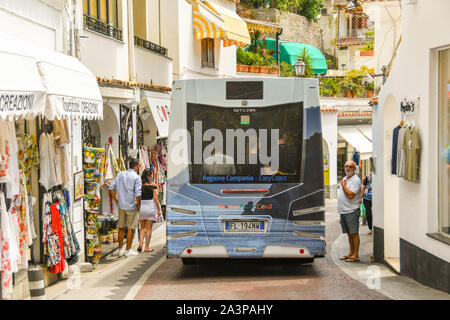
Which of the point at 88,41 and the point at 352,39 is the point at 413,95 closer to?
the point at 88,41

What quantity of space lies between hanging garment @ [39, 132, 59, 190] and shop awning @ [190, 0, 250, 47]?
16676 mm

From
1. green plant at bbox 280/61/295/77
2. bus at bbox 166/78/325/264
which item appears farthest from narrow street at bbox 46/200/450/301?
green plant at bbox 280/61/295/77

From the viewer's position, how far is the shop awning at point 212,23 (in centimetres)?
2773

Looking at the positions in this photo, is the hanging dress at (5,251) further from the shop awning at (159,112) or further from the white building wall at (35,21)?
the shop awning at (159,112)

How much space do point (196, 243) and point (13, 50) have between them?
4438mm

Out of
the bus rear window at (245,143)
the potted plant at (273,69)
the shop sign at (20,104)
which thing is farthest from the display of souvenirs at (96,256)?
the potted plant at (273,69)

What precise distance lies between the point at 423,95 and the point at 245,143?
2.82 m

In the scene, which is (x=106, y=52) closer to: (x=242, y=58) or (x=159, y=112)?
(x=159, y=112)

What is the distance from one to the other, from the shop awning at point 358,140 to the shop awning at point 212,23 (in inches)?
370

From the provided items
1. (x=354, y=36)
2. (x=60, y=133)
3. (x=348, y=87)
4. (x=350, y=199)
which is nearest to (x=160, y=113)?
(x=350, y=199)

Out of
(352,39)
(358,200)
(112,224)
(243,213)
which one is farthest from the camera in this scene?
(352,39)

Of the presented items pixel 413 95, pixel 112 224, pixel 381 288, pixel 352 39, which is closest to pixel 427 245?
→ pixel 381 288

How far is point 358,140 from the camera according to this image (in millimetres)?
37250

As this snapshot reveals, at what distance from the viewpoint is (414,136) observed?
1127cm
